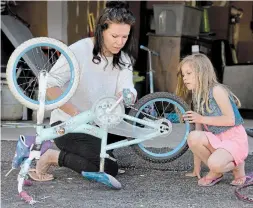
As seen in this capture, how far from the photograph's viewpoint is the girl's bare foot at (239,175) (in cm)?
316

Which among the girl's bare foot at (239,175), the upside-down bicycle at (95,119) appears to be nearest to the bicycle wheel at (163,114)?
the upside-down bicycle at (95,119)

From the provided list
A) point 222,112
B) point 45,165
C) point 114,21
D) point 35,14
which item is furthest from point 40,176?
point 35,14

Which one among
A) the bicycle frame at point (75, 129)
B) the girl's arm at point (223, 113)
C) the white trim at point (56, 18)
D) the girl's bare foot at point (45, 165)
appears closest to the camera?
the bicycle frame at point (75, 129)

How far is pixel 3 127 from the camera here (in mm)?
4957

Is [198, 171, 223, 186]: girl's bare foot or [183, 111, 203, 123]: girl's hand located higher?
[183, 111, 203, 123]: girl's hand

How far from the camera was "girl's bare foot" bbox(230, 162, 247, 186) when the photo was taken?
316 cm

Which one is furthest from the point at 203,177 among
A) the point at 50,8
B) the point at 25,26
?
the point at 50,8

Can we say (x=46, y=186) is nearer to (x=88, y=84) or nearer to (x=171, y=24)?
(x=88, y=84)

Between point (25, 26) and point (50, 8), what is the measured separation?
2.41 feet

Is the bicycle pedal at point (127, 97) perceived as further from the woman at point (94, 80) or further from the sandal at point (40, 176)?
the sandal at point (40, 176)

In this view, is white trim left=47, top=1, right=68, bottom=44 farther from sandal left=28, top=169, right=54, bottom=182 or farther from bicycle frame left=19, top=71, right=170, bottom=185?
bicycle frame left=19, top=71, right=170, bottom=185

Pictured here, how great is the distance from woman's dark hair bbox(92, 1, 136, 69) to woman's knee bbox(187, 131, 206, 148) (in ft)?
2.11

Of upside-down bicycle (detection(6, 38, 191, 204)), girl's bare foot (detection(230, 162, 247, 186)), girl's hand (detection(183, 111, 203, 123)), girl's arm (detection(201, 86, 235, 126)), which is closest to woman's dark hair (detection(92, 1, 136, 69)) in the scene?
upside-down bicycle (detection(6, 38, 191, 204))

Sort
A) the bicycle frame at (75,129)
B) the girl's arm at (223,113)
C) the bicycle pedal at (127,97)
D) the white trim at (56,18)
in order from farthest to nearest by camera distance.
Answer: the white trim at (56,18), the girl's arm at (223,113), the bicycle pedal at (127,97), the bicycle frame at (75,129)
